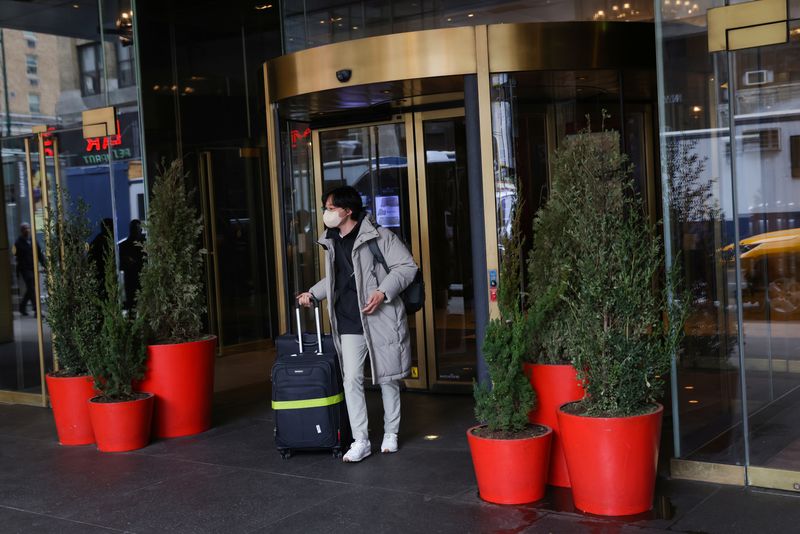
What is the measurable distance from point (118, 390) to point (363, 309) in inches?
76.6

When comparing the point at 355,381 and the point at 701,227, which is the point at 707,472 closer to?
the point at 701,227

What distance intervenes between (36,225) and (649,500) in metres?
6.26

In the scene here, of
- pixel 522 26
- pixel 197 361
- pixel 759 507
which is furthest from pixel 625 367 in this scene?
pixel 197 361

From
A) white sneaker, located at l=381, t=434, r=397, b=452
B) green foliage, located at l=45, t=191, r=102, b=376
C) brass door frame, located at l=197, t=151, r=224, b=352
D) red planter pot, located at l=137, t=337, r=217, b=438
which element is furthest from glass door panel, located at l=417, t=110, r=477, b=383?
brass door frame, located at l=197, t=151, r=224, b=352

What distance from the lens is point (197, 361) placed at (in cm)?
670

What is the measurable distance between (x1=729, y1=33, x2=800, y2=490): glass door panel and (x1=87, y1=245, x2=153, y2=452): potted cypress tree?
398 centimetres

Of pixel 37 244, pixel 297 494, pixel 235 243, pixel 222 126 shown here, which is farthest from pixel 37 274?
pixel 297 494

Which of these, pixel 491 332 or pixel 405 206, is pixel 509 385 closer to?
pixel 491 332

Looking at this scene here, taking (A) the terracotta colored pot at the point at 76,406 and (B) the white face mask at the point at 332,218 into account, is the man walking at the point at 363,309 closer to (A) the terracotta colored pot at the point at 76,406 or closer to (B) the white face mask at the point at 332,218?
(B) the white face mask at the point at 332,218

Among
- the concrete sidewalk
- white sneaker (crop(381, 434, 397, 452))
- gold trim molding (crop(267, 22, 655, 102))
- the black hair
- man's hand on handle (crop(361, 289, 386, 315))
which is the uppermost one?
gold trim molding (crop(267, 22, 655, 102))

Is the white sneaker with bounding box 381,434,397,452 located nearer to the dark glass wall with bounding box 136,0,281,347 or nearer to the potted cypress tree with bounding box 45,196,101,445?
the potted cypress tree with bounding box 45,196,101,445

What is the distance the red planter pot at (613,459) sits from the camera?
4.35 meters

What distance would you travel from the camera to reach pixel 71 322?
22.8ft

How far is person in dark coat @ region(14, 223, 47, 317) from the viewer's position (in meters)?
8.62
